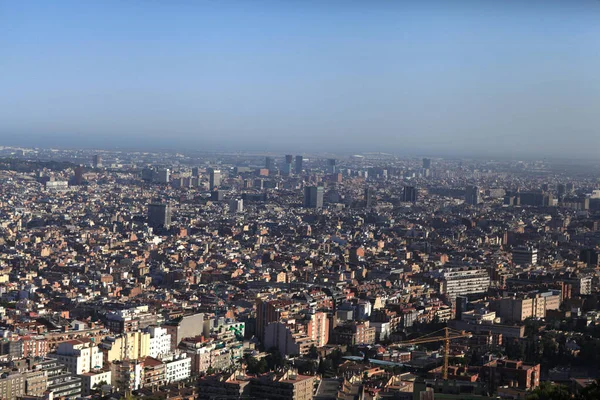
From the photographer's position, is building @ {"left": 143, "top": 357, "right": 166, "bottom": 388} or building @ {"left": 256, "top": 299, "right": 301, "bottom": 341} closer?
building @ {"left": 143, "top": 357, "right": 166, "bottom": 388}

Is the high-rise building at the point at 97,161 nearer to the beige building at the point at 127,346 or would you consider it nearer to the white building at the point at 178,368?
the beige building at the point at 127,346

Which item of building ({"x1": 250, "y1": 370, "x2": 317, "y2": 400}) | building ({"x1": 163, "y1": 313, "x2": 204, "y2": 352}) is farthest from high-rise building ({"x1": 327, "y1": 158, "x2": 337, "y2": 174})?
building ({"x1": 250, "y1": 370, "x2": 317, "y2": 400})

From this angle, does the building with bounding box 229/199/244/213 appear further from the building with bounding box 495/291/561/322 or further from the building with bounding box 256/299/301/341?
the building with bounding box 256/299/301/341

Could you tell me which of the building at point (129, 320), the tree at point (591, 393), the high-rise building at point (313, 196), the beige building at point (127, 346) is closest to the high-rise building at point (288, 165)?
the high-rise building at point (313, 196)

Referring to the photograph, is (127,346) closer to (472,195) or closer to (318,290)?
(318,290)

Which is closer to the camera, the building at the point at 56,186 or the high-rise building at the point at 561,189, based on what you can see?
the high-rise building at the point at 561,189

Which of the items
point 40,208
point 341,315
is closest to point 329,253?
point 341,315

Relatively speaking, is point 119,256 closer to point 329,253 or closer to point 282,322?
point 329,253
